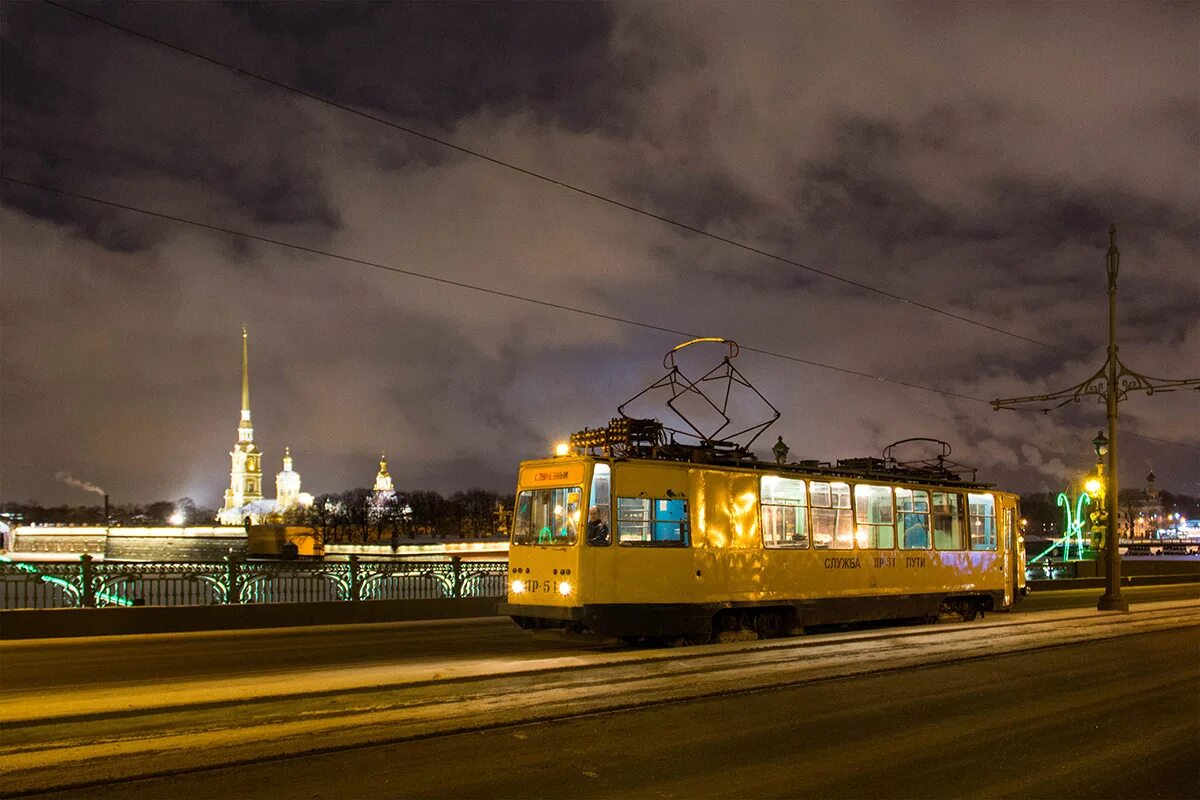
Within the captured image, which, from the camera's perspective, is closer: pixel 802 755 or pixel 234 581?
pixel 802 755

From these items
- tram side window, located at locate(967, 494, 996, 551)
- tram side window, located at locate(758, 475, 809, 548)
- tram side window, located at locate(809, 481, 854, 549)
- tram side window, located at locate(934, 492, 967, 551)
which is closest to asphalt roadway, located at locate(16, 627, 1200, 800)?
tram side window, located at locate(758, 475, 809, 548)

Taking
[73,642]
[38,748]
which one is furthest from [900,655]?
[73,642]

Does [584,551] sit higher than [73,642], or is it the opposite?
[584,551]

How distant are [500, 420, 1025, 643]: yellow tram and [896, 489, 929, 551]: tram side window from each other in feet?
0.12

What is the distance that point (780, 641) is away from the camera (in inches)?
647

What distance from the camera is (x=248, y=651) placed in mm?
15648

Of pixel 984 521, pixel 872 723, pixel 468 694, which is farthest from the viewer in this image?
pixel 984 521

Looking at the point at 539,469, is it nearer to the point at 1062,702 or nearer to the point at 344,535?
the point at 1062,702

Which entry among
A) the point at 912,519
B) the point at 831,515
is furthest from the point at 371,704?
the point at 912,519

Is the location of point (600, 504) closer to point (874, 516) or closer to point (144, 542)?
point (874, 516)

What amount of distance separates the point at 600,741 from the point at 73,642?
41.4 ft

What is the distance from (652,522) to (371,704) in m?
6.37

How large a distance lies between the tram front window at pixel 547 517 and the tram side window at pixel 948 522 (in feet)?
30.4

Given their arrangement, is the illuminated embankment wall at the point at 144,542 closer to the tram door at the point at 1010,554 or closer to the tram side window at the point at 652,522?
the tram door at the point at 1010,554
